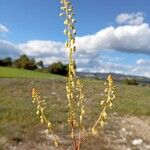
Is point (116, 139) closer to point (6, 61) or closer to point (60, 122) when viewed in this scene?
point (60, 122)

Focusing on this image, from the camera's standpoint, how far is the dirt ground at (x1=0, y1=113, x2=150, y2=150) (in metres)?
19.0

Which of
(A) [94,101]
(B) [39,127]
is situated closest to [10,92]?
(A) [94,101]

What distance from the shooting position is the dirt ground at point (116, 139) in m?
19.0

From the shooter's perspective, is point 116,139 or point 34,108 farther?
point 34,108

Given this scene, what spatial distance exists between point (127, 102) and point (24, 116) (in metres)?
10.2

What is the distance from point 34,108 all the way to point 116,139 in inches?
230

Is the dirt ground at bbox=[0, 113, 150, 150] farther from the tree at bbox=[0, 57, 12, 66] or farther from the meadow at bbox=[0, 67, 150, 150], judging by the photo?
the tree at bbox=[0, 57, 12, 66]

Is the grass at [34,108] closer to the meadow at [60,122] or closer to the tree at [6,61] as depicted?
the meadow at [60,122]

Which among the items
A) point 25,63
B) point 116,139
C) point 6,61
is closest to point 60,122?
point 116,139

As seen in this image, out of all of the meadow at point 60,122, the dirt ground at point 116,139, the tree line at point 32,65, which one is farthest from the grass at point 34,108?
the tree line at point 32,65

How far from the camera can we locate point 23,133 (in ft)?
66.5

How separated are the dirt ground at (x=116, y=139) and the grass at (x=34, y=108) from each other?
1.46ft

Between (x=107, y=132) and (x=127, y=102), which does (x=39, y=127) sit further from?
(x=127, y=102)

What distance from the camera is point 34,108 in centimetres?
2547
